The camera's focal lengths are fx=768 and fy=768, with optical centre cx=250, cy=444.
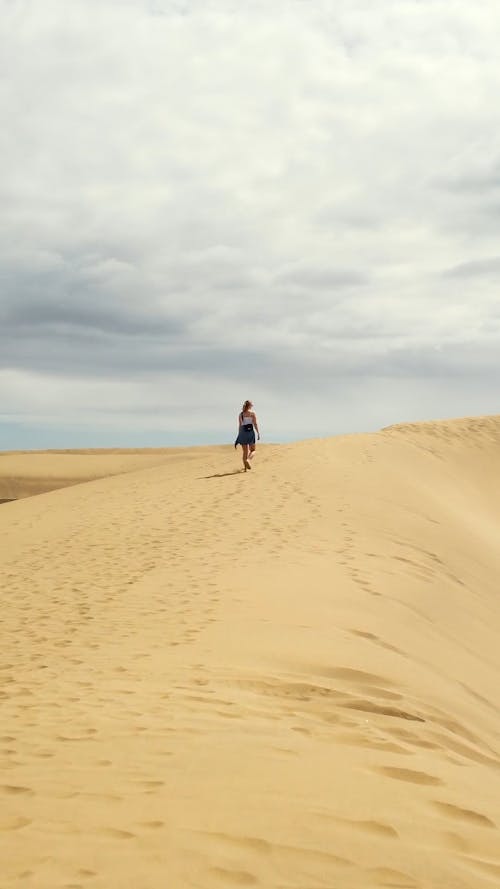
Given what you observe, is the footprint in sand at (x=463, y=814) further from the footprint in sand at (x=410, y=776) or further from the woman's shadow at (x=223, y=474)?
the woman's shadow at (x=223, y=474)

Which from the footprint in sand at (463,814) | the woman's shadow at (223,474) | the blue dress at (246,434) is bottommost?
the footprint in sand at (463,814)

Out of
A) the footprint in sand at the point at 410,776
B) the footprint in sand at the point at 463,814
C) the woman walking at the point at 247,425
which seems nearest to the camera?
the footprint in sand at the point at 463,814

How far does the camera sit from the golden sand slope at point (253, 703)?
3.00 m

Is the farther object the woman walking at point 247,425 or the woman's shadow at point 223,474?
the woman's shadow at point 223,474

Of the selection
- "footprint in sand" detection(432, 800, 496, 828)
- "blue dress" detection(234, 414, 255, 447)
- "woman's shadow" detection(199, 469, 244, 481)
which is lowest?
"footprint in sand" detection(432, 800, 496, 828)

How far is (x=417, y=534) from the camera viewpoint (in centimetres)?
1335

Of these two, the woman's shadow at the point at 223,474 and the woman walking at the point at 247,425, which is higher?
the woman walking at the point at 247,425

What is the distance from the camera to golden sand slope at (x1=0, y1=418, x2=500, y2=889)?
9.83ft

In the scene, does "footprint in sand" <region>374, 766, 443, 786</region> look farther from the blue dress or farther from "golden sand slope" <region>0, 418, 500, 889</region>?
the blue dress

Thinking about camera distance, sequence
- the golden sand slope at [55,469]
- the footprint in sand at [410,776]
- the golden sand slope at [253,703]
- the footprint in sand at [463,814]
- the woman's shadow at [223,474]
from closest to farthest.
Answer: the golden sand slope at [253,703], the footprint in sand at [463,814], the footprint in sand at [410,776], the woman's shadow at [223,474], the golden sand slope at [55,469]

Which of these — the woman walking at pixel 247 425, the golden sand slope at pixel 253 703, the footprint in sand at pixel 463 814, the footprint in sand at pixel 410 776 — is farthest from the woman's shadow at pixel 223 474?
the footprint in sand at pixel 463 814

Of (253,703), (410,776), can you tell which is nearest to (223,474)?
(253,703)

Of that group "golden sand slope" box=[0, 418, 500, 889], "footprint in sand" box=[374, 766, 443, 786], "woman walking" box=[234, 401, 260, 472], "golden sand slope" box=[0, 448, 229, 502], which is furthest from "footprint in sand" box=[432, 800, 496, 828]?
"golden sand slope" box=[0, 448, 229, 502]

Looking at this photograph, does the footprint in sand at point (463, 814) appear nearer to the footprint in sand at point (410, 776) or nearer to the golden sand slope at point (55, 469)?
the footprint in sand at point (410, 776)
